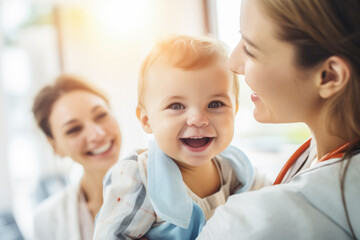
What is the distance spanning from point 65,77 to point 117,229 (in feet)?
2.52

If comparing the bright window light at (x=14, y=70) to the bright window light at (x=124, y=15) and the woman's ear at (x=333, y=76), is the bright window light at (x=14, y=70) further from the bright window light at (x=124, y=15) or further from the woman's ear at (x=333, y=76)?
the woman's ear at (x=333, y=76)

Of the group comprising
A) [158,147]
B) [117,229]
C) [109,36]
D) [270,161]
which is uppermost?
[109,36]

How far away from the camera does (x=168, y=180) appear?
30.8 inches

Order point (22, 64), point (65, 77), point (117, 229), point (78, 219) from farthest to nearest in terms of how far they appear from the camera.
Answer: point (22, 64) < point (65, 77) < point (78, 219) < point (117, 229)

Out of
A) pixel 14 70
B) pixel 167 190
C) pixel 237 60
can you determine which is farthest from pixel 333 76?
pixel 14 70

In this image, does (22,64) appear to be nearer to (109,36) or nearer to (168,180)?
(109,36)

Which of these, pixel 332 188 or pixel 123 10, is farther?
pixel 123 10

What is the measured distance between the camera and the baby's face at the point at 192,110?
2.47 feet

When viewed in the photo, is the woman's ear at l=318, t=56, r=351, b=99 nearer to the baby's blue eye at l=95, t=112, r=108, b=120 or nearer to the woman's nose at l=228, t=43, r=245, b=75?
the woman's nose at l=228, t=43, r=245, b=75

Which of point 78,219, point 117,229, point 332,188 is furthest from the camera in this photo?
point 78,219

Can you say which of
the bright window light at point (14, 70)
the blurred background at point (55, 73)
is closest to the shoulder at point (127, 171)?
the blurred background at point (55, 73)

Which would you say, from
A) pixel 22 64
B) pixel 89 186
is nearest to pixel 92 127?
pixel 89 186

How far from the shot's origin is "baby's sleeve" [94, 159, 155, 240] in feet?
2.50

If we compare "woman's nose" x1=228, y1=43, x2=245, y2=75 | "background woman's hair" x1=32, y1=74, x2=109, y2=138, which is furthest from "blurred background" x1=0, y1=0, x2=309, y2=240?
"woman's nose" x1=228, y1=43, x2=245, y2=75
